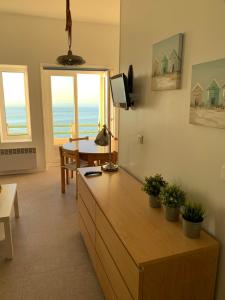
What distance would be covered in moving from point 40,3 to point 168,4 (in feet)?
8.82

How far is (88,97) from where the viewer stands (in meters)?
5.54

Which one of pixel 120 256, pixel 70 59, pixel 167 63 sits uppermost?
pixel 70 59

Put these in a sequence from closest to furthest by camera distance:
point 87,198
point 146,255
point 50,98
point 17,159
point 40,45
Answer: point 146,255 < point 87,198 < point 40,45 < point 17,159 < point 50,98

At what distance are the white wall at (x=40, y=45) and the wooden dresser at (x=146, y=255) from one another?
3.23m

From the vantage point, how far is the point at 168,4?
5.51 feet

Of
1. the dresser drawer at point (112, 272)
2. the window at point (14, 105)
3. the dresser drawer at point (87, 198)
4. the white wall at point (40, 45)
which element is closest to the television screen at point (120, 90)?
the dresser drawer at point (87, 198)

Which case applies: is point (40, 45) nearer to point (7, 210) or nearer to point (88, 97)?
point (88, 97)

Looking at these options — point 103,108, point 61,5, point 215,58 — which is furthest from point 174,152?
point 103,108

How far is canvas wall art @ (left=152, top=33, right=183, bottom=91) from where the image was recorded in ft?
5.19

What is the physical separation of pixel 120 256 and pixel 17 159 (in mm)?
3763

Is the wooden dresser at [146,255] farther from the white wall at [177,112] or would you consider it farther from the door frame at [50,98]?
the door frame at [50,98]

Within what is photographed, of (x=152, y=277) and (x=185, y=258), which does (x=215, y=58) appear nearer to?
(x=185, y=258)

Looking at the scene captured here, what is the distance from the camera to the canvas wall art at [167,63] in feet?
5.19

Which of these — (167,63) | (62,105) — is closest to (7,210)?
(167,63)
